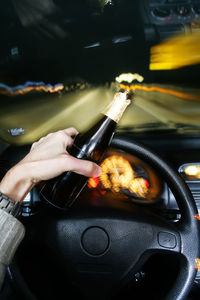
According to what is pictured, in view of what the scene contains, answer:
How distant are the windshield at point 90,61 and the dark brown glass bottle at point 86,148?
173 centimetres

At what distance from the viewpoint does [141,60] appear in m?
3.94

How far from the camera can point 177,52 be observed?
11.7 ft

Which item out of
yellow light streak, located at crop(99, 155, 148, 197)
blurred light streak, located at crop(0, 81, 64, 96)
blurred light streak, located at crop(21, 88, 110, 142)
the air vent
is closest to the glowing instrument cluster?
A: yellow light streak, located at crop(99, 155, 148, 197)

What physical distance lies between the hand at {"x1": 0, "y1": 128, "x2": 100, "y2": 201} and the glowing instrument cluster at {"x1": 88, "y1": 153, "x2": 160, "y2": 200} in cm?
57

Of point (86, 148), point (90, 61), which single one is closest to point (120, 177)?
point (86, 148)

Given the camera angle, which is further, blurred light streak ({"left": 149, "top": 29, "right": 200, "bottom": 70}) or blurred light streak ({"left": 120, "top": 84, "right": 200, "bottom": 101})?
blurred light streak ({"left": 149, "top": 29, "right": 200, "bottom": 70})

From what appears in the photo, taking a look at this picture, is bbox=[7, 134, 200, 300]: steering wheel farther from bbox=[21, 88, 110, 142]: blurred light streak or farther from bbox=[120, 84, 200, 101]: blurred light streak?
bbox=[120, 84, 200, 101]: blurred light streak

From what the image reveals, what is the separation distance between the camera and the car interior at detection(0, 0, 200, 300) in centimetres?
87

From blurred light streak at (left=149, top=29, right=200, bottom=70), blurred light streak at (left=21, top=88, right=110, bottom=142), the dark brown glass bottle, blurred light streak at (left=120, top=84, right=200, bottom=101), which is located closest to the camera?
the dark brown glass bottle

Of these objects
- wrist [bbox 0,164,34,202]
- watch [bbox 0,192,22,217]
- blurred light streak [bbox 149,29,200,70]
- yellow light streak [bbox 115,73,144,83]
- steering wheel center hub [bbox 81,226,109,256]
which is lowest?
steering wheel center hub [bbox 81,226,109,256]

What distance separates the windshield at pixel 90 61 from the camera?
9.71 ft

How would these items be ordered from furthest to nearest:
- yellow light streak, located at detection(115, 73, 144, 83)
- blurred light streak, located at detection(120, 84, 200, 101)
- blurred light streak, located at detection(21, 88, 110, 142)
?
yellow light streak, located at detection(115, 73, 144, 83) → blurred light streak, located at detection(120, 84, 200, 101) → blurred light streak, located at detection(21, 88, 110, 142)

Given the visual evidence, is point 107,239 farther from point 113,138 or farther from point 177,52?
point 177,52

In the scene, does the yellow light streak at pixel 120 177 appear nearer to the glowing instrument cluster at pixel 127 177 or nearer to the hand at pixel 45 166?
the glowing instrument cluster at pixel 127 177
